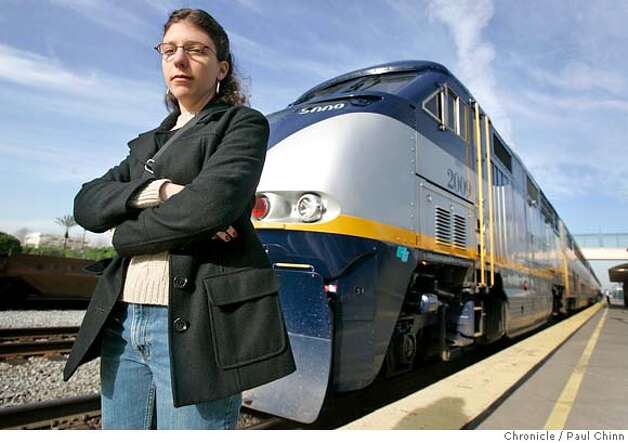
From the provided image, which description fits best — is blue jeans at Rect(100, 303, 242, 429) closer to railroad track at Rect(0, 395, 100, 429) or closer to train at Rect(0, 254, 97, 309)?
railroad track at Rect(0, 395, 100, 429)

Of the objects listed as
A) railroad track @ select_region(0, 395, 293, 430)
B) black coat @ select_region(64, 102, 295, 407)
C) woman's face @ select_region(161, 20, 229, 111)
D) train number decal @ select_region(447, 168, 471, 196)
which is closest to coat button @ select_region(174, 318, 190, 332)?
black coat @ select_region(64, 102, 295, 407)

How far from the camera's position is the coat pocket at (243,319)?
4.13 feet

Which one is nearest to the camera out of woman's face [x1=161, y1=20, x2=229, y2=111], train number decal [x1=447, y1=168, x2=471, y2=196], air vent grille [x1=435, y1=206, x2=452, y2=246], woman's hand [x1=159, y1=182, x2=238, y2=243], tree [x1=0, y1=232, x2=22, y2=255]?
woman's hand [x1=159, y1=182, x2=238, y2=243]

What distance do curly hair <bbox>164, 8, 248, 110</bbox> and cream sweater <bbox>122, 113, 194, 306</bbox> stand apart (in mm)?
414

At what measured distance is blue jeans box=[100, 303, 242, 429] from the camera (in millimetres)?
1294

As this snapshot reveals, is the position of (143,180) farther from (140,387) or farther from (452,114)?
(452,114)

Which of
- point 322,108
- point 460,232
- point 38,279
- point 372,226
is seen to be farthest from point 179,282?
point 38,279

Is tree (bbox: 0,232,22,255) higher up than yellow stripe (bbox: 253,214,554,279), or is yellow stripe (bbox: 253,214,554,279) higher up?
tree (bbox: 0,232,22,255)

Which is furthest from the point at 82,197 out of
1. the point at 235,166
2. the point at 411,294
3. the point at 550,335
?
the point at 550,335

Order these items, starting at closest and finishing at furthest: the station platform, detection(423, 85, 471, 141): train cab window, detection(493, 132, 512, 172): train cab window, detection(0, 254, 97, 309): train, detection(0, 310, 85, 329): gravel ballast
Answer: the station platform < detection(423, 85, 471, 141): train cab window < detection(493, 132, 512, 172): train cab window < detection(0, 310, 85, 329): gravel ballast < detection(0, 254, 97, 309): train

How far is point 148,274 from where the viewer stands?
4.47 ft

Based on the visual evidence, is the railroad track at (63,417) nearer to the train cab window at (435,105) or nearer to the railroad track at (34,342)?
the railroad track at (34,342)

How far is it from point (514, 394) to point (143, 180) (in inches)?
147

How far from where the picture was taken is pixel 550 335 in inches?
323
